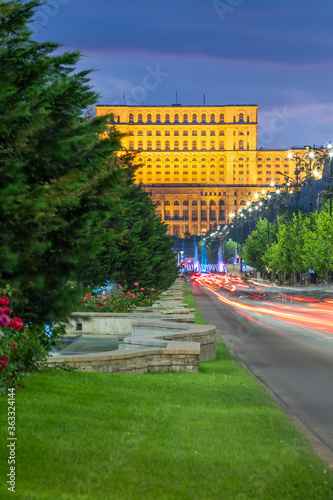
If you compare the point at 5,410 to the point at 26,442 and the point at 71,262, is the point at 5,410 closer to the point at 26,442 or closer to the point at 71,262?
the point at 26,442

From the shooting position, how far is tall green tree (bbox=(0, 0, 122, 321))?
638cm

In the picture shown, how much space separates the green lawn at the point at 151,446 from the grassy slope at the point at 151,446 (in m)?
0.01

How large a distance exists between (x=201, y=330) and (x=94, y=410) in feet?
29.7

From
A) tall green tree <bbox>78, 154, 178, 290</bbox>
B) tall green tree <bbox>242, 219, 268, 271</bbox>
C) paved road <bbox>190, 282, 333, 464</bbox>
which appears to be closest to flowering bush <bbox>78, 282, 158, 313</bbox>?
tall green tree <bbox>78, 154, 178, 290</bbox>

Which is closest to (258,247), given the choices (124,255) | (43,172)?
(124,255)

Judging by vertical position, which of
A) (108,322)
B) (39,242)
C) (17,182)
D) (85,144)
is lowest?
(108,322)

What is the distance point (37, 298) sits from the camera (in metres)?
7.23

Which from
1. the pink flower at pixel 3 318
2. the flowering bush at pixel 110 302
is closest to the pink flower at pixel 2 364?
the pink flower at pixel 3 318

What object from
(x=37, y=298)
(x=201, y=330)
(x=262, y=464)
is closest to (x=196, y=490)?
(x=262, y=464)

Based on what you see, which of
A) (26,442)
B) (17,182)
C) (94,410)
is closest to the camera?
(17,182)

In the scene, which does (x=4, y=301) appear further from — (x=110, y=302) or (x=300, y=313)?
(x=300, y=313)

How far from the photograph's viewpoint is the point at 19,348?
1091 centimetres

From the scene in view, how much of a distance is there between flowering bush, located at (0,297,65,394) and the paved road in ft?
13.0

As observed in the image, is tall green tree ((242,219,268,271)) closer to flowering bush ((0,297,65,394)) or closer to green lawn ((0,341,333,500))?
flowering bush ((0,297,65,394))
